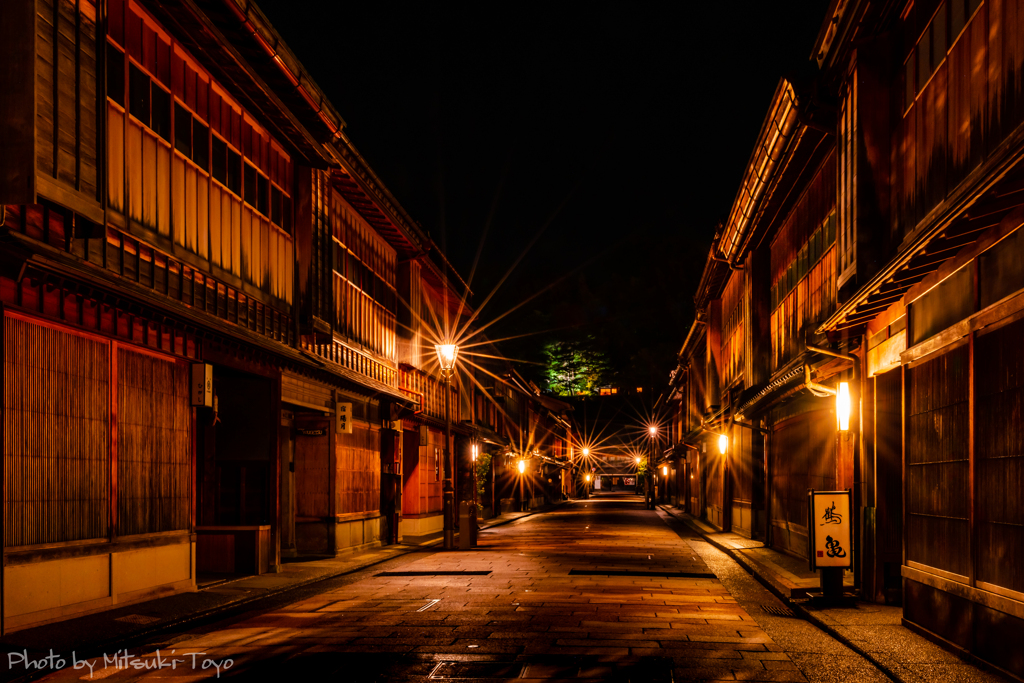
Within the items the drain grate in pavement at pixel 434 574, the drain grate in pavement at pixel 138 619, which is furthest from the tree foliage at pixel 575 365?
the drain grate in pavement at pixel 138 619

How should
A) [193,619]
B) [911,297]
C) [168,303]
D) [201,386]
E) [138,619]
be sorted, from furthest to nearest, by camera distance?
[201,386], [168,303], [193,619], [138,619], [911,297]

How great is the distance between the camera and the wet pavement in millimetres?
9094

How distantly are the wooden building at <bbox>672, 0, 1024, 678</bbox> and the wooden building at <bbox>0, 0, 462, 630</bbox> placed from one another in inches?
417

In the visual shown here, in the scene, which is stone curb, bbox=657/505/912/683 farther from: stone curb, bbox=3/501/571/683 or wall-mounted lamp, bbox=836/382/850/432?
stone curb, bbox=3/501/571/683

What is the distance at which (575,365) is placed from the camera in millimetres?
142250

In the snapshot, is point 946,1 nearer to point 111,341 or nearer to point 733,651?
point 733,651

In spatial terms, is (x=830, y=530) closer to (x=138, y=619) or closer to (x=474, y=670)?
(x=474, y=670)

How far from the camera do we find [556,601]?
14.5 metres

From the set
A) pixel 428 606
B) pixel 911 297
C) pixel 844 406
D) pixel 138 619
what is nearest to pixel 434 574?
pixel 428 606

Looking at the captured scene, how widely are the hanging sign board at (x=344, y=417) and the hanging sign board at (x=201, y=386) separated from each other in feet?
24.8

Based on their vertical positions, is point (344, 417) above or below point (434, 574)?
above

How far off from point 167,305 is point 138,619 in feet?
15.5

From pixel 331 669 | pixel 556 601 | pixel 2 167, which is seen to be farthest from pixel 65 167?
pixel 556 601

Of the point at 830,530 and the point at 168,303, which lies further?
the point at 168,303
